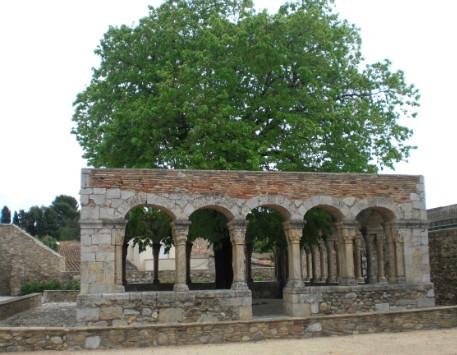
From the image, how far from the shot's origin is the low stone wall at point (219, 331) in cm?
1065

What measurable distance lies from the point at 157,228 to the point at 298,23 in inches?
351

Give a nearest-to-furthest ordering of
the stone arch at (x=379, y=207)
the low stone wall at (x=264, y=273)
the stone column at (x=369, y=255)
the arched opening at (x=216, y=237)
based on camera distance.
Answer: the stone arch at (x=379, y=207) < the arched opening at (x=216, y=237) < the stone column at (x=369, y=255) < the low stone wall at (x=264, y=273)

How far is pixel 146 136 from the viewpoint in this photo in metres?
17.5

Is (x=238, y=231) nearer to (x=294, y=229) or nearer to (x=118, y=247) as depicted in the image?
(x=294, y=229)

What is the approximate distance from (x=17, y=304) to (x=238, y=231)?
32.9ft

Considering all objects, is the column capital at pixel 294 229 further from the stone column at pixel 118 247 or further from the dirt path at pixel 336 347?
the stone column at pixel 118 247

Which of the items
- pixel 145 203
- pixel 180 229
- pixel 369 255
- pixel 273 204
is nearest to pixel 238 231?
pixel 273 204

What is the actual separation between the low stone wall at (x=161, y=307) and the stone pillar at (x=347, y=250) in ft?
10.2

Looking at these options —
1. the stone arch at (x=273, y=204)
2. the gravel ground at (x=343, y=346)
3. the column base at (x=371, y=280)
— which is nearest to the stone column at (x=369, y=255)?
the column base at (x=371, y=280)

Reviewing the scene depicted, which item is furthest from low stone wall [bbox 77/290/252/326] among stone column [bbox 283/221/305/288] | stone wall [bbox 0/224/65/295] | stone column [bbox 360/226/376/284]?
stone wall [bbox 0/224/65/295]

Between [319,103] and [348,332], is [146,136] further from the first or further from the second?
[348,332]

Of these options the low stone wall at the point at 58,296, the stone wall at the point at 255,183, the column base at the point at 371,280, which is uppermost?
the stone wall at the point at 255,183

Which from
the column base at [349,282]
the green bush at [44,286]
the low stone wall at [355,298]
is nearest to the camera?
the low stone wall at [355,298]

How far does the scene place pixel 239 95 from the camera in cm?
1798
